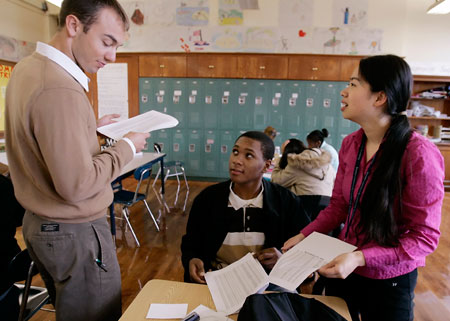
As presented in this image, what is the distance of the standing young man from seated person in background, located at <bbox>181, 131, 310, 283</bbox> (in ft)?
1.43

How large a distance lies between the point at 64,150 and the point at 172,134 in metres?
5.40

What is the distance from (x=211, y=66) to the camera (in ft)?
19.4

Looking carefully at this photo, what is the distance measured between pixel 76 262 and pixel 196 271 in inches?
18.5

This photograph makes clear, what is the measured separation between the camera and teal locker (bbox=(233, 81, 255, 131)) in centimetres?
592

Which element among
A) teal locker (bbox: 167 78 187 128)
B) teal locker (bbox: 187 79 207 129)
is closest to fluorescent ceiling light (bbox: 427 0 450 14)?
teal locker (bbox: 187 79 207 129)

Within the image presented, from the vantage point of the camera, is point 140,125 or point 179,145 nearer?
point 140,125

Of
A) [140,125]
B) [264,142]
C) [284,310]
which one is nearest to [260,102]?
[264,142]

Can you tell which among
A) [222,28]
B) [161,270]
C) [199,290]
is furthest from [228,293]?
[222,28]

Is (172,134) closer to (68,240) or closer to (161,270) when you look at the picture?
(161,270)

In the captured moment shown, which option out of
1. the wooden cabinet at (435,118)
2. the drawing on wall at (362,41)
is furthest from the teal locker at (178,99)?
the wooden cabinet at (435,118)

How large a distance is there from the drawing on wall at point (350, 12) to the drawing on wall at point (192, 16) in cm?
260

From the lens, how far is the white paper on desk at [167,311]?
0.87m

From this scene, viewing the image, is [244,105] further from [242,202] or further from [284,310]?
[284,310]

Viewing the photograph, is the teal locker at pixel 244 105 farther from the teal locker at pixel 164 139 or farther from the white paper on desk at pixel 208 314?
the white paper on desk at pixel 208 314
